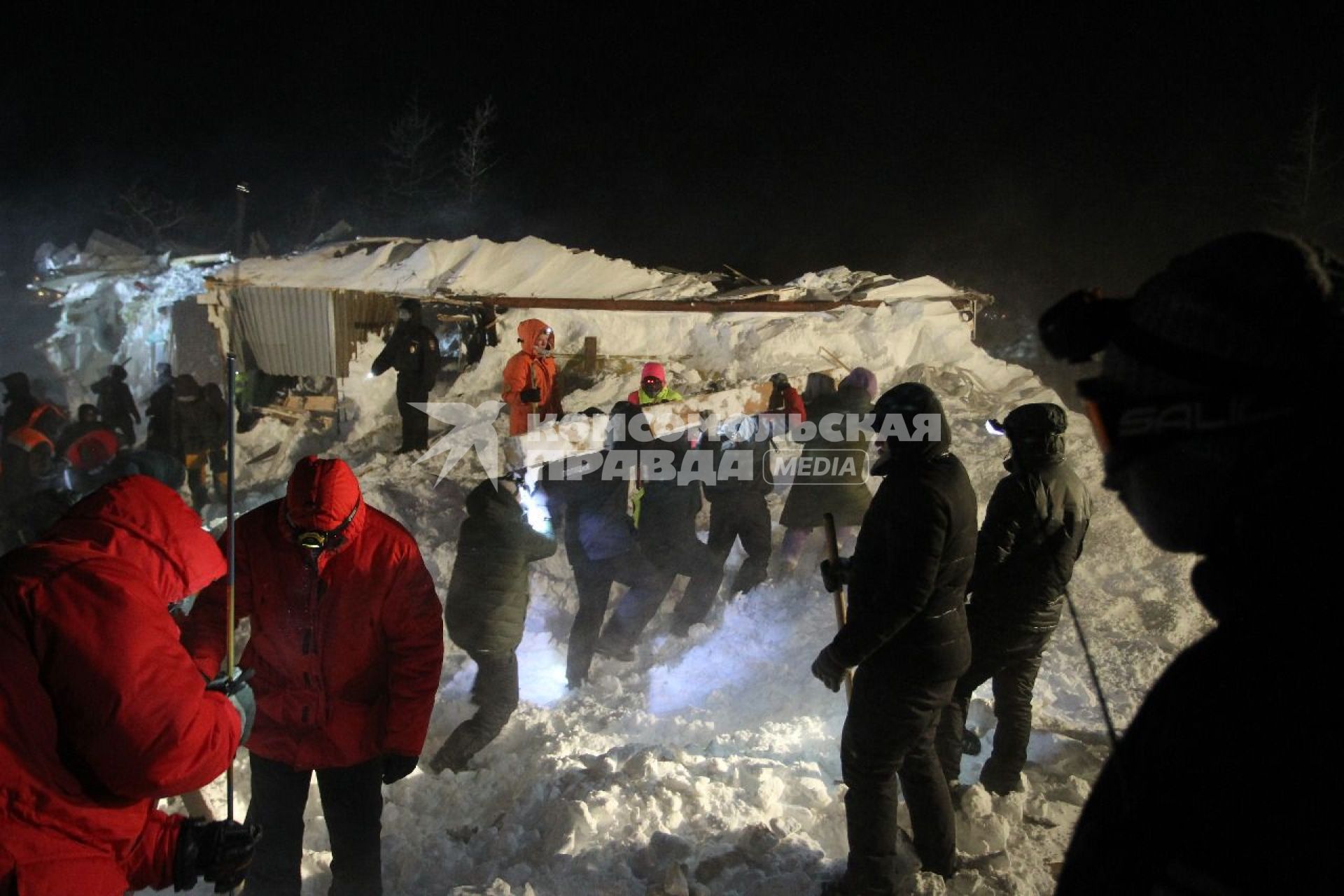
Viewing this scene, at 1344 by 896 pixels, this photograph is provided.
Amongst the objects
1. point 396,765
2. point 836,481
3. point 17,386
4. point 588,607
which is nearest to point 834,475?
point 836,481

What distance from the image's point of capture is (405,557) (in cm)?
318

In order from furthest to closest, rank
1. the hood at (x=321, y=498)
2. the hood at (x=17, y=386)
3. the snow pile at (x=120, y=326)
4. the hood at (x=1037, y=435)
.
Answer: the snow pile at (x=120, y=326), the hood at (x=17, y=386), the hood at (x=1037, y=435), the hood at (x=321, y=498)

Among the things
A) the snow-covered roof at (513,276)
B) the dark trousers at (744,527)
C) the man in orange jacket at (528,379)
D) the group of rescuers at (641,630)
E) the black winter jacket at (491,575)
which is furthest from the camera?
the snow-covered roof at (513,276)

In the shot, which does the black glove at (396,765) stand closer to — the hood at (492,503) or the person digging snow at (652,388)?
the hood at (492,503)

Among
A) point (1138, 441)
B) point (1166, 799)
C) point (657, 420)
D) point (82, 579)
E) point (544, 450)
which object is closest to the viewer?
point (1166, 799)

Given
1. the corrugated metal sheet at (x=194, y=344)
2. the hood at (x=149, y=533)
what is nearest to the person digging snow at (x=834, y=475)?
the hood at (x=149, y=533)

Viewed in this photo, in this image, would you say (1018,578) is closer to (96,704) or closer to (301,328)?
(96,704)

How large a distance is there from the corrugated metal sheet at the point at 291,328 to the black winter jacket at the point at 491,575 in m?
8.78

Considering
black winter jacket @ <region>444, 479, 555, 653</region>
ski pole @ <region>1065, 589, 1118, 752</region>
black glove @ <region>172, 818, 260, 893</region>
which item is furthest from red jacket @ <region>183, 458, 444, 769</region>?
ski pole @ <region>1065, 589, 1118, 752</region>

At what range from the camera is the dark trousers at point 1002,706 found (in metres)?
4.14

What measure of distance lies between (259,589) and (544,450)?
3.09 metres

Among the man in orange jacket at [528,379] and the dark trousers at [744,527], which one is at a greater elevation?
the man in orange jacket at [528,379]

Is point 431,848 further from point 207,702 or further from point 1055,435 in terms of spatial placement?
point 1055,435

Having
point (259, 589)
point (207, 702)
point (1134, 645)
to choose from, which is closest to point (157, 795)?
point (207, 702)
